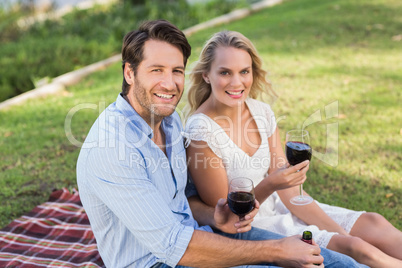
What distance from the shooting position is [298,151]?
9.45ft

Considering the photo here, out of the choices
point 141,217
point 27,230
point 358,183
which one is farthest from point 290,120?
point 141,217

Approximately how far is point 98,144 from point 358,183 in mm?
3104

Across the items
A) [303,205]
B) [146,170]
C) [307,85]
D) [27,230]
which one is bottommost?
[27,230]

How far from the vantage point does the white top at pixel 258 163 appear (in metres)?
3.26

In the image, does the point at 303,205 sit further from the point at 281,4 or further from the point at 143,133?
the point at 281,4

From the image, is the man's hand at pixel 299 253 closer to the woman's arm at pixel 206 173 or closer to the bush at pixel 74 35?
the woman's arm at pixel 206 173

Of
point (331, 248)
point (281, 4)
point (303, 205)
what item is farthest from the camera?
point (281, 4)

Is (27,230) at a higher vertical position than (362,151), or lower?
lower

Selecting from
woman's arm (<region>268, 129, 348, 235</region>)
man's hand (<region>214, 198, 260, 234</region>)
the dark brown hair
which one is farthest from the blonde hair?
man's hand (<region>214, 198, 260, 234</region>)

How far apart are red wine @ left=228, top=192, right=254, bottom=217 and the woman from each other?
357mm

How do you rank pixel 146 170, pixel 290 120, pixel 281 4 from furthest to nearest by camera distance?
1. pixel 281 4
2. pixel 290 120
3. pixel 146 170

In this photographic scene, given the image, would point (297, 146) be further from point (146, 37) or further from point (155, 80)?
point (146, 37)

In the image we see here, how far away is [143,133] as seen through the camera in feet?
8.53

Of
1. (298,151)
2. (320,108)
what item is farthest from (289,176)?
(320,108)
